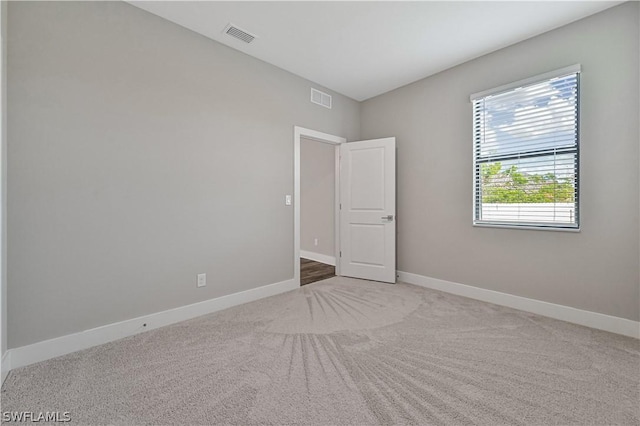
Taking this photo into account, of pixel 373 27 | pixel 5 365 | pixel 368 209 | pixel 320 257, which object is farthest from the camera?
pixel 320 257

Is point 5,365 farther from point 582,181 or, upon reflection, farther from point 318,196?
point 582,181

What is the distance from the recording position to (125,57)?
233 cm

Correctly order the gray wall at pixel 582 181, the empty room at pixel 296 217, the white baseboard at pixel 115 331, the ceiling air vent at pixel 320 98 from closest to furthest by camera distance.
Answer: the empty room at pixel 296 217, the white baseboard at pixel 115 331, the gray wall at pixel 582 181, the ceiling air vent at pixel 320 98

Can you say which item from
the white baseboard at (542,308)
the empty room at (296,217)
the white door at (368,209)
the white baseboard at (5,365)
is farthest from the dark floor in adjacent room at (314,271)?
the white baseboard at (5,365)

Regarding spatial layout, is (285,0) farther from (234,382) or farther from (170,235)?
(234,382)

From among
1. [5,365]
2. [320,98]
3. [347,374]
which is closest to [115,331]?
[5,365]

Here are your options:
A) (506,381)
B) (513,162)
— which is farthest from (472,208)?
(506,381)

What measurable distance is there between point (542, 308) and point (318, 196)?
151 inches

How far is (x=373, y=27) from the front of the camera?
105 inches

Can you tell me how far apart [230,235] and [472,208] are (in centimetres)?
284

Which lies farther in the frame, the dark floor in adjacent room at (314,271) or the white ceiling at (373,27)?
the dark floor in adjacent room at (314,271)

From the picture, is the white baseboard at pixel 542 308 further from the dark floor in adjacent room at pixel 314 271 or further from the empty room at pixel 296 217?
the dark floor in adjacent room at pixel 314 271

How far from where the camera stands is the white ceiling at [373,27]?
7.87 ft

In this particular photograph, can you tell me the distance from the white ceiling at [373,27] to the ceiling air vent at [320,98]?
1.39 ft
